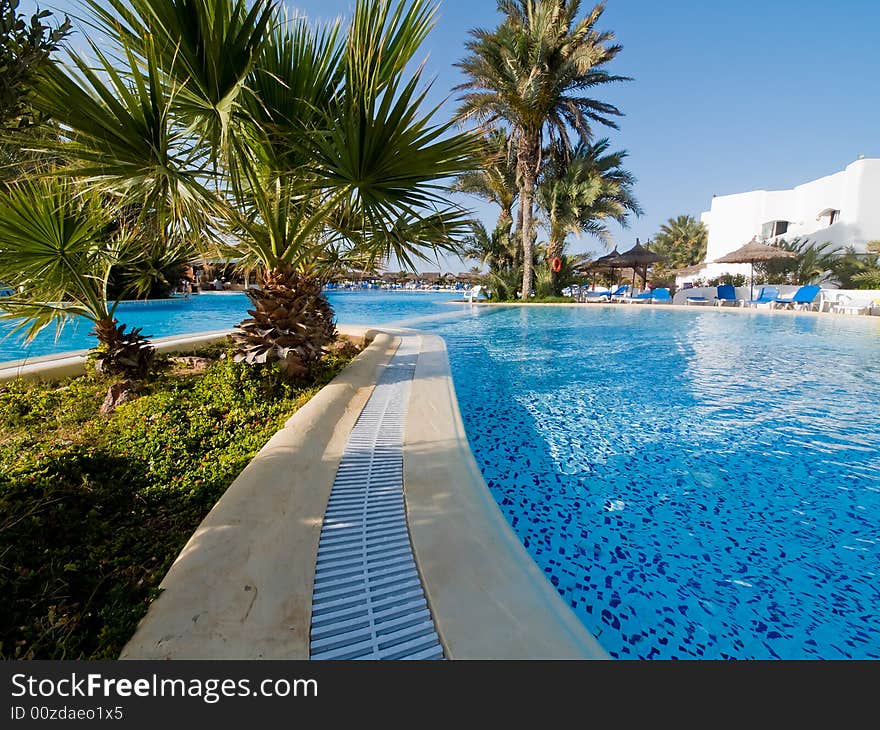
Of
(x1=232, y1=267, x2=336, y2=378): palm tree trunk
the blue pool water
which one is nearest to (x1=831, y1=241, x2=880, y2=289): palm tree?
the blue pool water

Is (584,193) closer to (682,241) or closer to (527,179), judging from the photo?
(527,179)

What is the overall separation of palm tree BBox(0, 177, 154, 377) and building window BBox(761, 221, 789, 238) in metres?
45.8

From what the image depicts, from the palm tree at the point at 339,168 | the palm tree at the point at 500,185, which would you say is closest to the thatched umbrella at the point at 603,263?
the palm tree at the point at 500,185

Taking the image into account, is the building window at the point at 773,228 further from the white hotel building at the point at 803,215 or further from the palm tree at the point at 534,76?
the palm tree at the point at 534,76

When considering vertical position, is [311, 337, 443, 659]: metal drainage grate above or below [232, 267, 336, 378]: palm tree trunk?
below

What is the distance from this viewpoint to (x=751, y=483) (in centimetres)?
331

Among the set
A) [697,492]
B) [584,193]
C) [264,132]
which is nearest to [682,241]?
[584,193]

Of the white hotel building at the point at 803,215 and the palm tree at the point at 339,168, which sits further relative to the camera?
the white hotel building at the point at 803,215

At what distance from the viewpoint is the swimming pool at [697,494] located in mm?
2037

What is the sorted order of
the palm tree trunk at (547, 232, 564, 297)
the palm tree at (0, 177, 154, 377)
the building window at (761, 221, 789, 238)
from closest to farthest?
the palm tree at (0, 177, 154, 377), the palm tree trunk at (547, 232, 564, 297), the building window at (761, 221, 789, 238)

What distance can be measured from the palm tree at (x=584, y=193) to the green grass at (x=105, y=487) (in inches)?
772

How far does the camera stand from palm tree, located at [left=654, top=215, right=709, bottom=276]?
44562 millimetres

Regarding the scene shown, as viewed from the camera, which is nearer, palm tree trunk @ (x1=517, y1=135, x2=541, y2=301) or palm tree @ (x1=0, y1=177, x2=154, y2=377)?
palm tree @ (x1=0, y1=177, x2=154, y2=377)

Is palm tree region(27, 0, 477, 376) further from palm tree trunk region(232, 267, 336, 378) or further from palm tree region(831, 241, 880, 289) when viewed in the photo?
palm tree region(831, 241, 880, 289)
